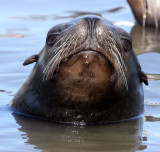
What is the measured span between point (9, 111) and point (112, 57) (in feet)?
5.23

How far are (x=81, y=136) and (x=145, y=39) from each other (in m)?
5.61

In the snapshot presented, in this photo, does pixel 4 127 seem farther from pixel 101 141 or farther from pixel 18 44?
pixel 18 44

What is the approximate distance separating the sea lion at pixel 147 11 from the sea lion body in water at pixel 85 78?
5.42 meters

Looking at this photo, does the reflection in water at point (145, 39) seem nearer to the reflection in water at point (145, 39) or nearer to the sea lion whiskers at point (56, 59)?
the reflection in water at point (145, 39)

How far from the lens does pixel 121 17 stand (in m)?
13.8

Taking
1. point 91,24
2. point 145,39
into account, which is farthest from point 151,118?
point 145,39

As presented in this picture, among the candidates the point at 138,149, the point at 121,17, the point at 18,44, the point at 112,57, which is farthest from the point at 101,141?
the point at 121,17

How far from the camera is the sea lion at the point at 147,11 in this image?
12.6 metres

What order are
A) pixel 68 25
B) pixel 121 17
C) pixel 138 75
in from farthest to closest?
pixel 121 17 → pixel 138 75 → pixel 68 25

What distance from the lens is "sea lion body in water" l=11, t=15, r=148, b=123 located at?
636cm

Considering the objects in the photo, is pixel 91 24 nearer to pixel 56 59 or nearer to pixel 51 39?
pixel 56 59

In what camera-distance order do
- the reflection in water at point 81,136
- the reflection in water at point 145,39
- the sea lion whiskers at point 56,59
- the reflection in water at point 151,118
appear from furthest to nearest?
the reflection in water at point 145,39, the reflection in water at point 151,118, the sea lion whiskers at point 56,59, the reflection in water at point 81,136

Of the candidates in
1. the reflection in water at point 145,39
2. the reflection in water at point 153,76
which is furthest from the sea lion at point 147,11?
Answer: the reflection in water at point 153,76

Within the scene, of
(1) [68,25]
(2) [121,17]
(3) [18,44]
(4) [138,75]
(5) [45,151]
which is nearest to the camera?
(5) [45,151]
